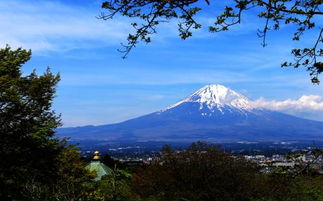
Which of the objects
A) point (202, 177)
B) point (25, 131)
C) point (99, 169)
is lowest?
point (99, 169)

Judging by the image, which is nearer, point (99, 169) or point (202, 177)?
point (202, 177)

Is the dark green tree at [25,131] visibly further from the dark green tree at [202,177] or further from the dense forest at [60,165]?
the dark green tree at [202,177]

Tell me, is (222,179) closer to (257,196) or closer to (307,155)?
(257,196)

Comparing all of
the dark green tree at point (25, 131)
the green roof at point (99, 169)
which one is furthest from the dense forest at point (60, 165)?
the green roof at point (99, 169)

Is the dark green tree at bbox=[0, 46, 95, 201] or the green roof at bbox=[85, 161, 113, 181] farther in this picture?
the green roof at bbox=[85, 161, 113, 181]

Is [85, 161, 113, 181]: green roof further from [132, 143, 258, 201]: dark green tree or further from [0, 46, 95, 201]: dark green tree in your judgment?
[132, 143, 258, 201]: dark green tree

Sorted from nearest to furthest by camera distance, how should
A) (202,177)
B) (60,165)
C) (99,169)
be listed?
(202,177) → (60,165) → (99,169)

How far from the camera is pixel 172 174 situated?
85.2 ft

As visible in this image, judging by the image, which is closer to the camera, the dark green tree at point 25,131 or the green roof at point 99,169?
the dark green tree at point 25,131

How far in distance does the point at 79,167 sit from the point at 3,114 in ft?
26.4

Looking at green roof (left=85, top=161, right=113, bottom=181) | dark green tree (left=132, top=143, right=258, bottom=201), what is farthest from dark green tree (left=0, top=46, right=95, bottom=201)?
green roof (left=85, top=161, right=113, bottom=181)

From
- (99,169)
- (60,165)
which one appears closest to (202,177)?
(60,165)

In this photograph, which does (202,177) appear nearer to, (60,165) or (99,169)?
(60,165)

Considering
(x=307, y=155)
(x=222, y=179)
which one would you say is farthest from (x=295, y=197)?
(x=307, y=155)
